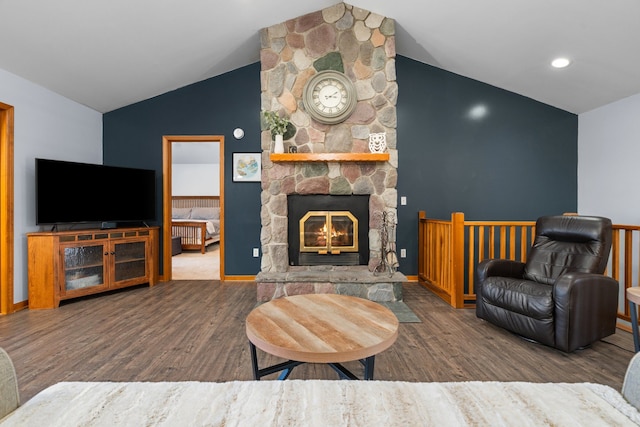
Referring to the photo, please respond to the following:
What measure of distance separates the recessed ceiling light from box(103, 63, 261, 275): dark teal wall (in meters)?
3.67

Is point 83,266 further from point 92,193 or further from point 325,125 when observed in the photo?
point 325,125

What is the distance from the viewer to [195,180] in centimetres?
863

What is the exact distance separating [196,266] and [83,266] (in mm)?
2066

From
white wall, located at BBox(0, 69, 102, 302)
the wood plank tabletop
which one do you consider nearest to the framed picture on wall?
white wall, located at BBox(0, 69, 102, 302)

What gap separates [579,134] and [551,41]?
2.03m

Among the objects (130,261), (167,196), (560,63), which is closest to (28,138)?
(167,196)

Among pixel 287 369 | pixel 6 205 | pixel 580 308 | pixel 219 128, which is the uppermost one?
pixel 219 128

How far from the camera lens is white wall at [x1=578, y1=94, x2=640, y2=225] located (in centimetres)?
378

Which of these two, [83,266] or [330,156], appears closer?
[330,156]

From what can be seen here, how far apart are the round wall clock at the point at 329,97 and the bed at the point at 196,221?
4568 mm

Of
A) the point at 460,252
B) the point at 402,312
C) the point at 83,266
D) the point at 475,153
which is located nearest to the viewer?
the point at 402,312

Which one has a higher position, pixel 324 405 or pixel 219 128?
pixel 219 128

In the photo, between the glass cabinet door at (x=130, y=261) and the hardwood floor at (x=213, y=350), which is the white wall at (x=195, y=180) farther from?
the hardwood floor at (x=213, y=350)

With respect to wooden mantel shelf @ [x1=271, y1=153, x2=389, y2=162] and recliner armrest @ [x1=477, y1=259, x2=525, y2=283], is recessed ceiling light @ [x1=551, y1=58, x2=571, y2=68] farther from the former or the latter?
recliner armrest @ [x1=477, y1=259, x2=525, y2=283]
